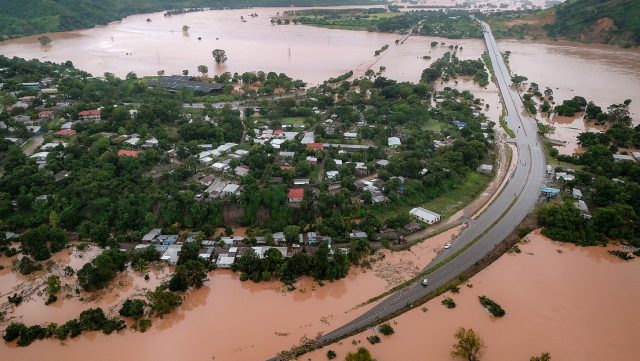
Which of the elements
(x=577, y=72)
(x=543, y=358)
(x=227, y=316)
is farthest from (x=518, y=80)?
(x=227, y=316)

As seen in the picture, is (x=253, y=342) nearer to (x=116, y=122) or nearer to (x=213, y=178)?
(x=213, y=178)

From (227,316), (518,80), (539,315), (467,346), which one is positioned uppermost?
(518,80)

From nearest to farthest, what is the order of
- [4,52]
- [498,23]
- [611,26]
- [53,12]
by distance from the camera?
[4,52] → [611,26] → [53,12] → [498,23]

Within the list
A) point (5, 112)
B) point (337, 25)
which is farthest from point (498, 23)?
point (5, 112)

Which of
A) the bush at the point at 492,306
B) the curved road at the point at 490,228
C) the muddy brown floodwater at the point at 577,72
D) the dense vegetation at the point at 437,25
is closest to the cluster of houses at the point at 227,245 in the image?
Result: the curved road at the point at 490,228

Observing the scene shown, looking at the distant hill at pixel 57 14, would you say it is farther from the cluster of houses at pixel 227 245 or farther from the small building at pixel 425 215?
the small building at pixel 425 215

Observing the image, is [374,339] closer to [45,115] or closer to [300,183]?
[300,183]
